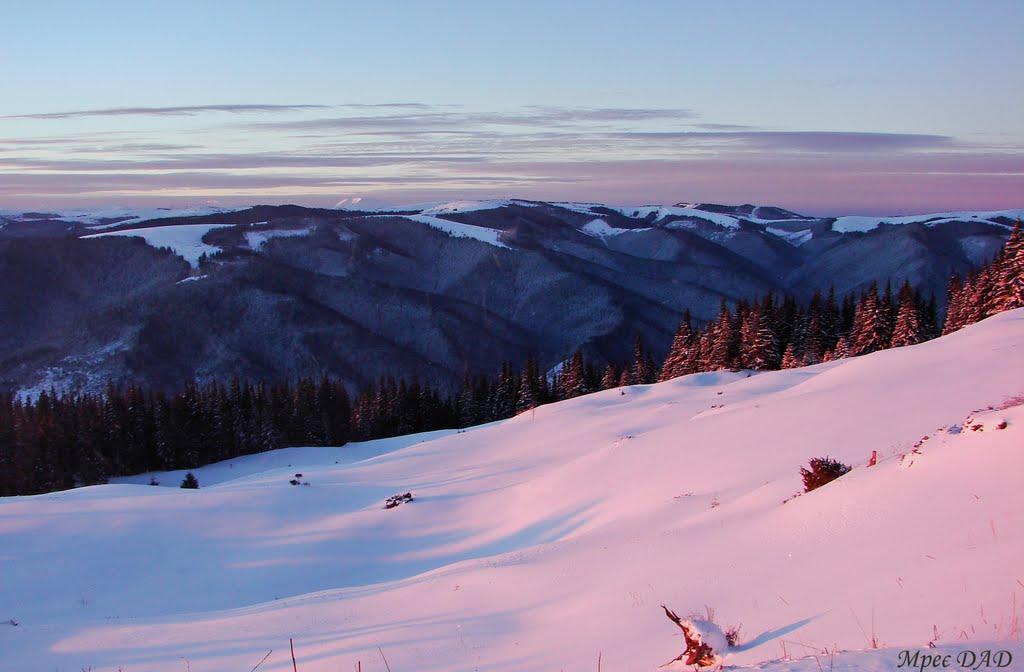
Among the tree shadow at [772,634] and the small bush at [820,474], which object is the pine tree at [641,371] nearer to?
the small bush at [820,474]

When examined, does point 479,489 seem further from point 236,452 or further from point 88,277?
point 88,277

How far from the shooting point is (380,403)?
6775cm

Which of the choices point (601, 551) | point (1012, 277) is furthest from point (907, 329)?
point (601, 551)

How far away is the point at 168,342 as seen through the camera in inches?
5325

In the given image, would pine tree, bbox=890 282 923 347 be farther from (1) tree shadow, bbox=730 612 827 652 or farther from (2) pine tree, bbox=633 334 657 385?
(1) tree shadow, bbox=730 612 827 652

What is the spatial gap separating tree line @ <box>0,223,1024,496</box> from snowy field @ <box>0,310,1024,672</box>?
73.2 ft

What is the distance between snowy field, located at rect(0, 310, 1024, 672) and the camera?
7.93 meters

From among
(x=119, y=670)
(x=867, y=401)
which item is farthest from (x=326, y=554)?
(x=867, y=401)

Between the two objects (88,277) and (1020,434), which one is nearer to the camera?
(1020,434)

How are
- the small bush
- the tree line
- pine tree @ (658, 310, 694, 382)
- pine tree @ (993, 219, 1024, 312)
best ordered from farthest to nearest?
pine tree @ (658, 310, 694, 382)
the tree line
pine tree @ (993, 219, 1024, 312)
the small bush

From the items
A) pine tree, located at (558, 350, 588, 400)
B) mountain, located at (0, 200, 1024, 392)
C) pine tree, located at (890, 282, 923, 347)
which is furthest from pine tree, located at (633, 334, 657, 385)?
mountain, located at (0, 200, 1024, 392)

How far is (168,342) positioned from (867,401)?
13731 cm

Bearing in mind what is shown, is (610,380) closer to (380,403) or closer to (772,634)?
(380,403)

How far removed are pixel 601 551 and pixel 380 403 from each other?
56709mm
